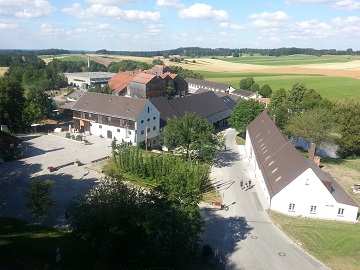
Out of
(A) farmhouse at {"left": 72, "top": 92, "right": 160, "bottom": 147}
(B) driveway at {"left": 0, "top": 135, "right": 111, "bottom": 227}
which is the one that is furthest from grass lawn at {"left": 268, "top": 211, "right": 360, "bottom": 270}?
(A) farmhouse at {"left": 72, "top": 92, "right": 160, "bottom": 147}

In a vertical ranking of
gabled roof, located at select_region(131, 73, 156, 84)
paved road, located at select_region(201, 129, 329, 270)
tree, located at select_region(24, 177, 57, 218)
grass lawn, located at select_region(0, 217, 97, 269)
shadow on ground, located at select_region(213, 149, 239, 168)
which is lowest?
paved road, located at select_region(201, 129, 329, 270)

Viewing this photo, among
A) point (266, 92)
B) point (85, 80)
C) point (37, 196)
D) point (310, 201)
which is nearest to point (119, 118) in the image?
point (37, 196)

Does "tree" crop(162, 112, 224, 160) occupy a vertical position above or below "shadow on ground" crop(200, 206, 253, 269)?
above

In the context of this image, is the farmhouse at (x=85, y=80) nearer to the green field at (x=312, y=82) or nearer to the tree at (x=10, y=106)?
the green field at (x=312, y=82)

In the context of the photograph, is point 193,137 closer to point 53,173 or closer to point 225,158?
point 225,158

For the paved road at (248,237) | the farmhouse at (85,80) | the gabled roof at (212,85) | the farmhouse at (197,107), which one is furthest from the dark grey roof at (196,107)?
the farmhouse at (85,80)

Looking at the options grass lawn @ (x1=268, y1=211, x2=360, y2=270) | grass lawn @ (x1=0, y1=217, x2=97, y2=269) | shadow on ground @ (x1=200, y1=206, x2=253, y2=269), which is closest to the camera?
grass lawn @ (x1=0, y1=217, x2=97, y2=269)

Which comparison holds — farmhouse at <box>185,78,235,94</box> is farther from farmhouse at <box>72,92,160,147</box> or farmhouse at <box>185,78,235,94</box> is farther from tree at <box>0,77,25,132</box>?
tree at <box>0,77,25,132</box>
